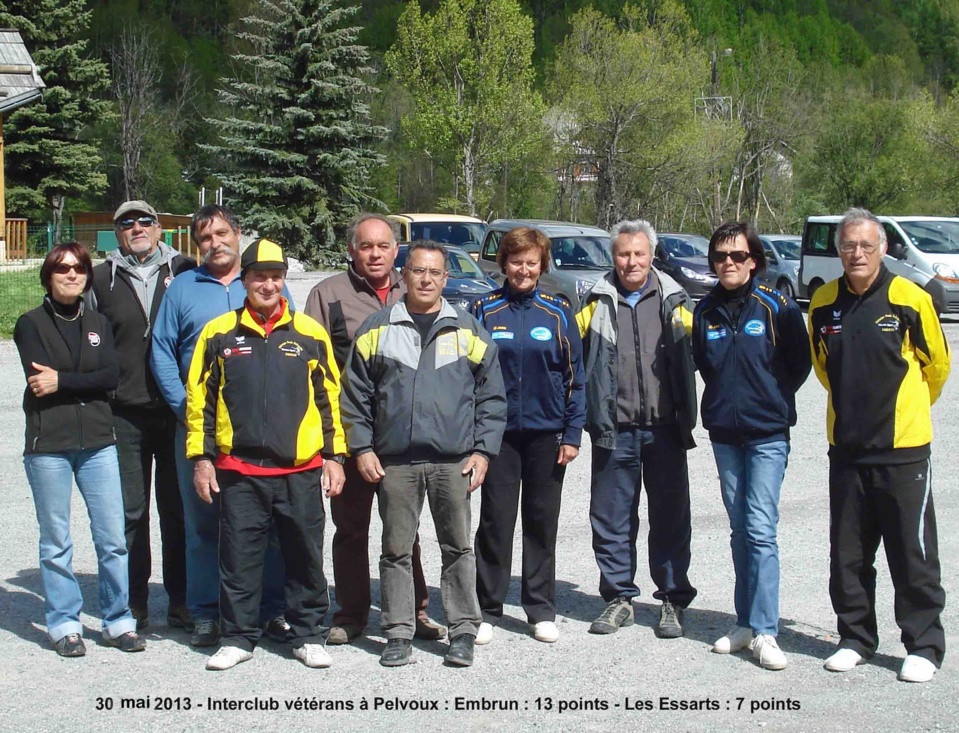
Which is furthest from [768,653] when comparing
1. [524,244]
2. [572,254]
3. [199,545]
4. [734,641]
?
[572,254]

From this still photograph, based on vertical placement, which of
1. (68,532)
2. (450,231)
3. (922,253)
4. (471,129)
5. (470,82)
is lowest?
(68,532)

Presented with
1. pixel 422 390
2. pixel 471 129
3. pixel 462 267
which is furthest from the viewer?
pixel 471 129

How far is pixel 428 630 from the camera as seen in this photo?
520 centimetres

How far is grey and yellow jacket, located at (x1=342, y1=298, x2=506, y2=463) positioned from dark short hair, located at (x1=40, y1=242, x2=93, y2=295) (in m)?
1.24

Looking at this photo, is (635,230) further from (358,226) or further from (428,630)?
(428,630)

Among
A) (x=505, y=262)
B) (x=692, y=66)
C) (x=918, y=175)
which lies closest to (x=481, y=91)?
(x=692, y=66)

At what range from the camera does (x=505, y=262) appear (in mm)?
5258

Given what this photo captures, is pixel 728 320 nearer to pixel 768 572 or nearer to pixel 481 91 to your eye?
pixel 768 572

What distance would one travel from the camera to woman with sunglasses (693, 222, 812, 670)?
194 inches

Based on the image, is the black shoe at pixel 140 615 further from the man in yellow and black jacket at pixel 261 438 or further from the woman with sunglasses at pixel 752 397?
the woman with sunglasses at pixel 752 397

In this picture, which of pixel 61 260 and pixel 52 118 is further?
pixel 52 118

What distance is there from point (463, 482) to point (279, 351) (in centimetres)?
100

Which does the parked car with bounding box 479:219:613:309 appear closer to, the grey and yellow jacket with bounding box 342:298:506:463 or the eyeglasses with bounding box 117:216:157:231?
the eyeglasses with bounding box 117:216:157:231

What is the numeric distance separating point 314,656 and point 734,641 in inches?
74.6
